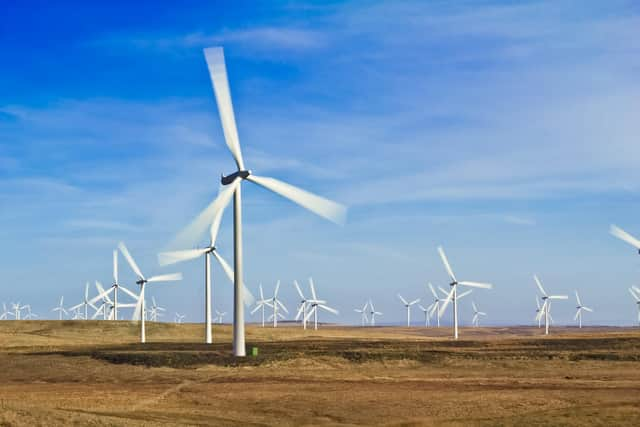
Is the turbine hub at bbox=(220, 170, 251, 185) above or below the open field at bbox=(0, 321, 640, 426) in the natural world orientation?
above

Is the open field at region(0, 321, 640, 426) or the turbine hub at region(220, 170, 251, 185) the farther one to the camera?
the turbine hub at region(220, 170, 251, 185)

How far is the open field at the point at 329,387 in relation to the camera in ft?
107

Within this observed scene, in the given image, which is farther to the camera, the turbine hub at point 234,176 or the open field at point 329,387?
the turbine hub at point 234,176

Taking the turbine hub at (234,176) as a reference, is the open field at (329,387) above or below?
below

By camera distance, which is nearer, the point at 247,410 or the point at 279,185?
the point at 247,410

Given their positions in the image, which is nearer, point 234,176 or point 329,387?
point 329,387

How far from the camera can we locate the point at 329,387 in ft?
143

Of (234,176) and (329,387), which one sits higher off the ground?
(234,176)

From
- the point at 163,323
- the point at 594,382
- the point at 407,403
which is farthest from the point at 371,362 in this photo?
the point at 163,323

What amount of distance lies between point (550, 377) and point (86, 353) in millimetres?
37059

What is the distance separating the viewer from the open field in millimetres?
32750

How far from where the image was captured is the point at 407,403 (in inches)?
1468

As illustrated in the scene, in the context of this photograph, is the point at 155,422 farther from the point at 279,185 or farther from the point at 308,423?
the point at 279,185

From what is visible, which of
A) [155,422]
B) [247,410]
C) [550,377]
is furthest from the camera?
[550,377]
